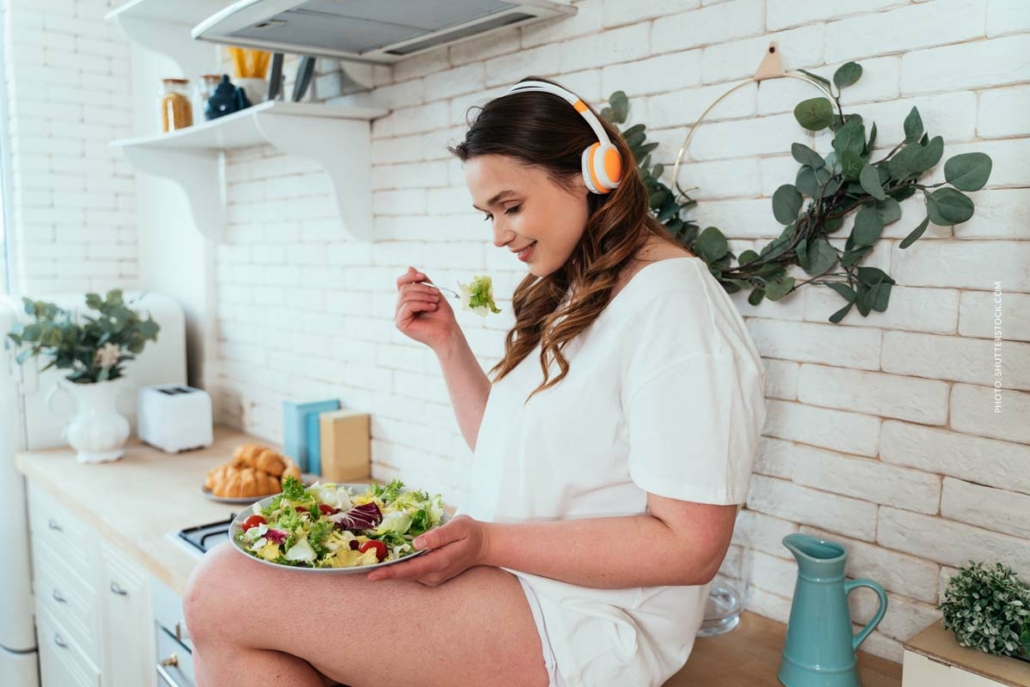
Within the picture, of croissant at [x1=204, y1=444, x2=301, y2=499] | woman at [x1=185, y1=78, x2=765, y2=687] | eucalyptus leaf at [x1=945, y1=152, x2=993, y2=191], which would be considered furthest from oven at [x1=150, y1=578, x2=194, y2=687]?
eucalyptus leaf at [x1=945, y1=152, x2=993, y2=191]

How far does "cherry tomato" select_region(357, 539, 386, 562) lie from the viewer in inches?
51.2

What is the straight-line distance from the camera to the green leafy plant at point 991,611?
1.15 meters

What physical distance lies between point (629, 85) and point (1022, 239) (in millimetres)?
815

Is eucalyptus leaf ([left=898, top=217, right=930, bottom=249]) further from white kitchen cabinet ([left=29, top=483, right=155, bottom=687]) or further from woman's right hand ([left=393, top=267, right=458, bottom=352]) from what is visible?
white kitchen cabinet ([left=29, top=483, right=155, bottom=687])

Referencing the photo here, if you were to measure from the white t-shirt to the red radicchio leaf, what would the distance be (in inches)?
7.8

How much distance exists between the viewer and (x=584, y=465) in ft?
4.46

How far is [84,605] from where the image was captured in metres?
2.48

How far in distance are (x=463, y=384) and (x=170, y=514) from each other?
1.01 meters

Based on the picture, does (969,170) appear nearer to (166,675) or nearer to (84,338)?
(166,675)

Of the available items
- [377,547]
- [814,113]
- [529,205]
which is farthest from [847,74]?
[377,547]

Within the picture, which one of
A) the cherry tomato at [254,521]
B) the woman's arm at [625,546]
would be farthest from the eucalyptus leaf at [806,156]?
the cherry tomato at [254,521]

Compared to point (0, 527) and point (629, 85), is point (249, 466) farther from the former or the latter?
point (629, 85)

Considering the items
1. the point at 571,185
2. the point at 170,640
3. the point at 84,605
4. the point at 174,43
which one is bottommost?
the point at 84,605

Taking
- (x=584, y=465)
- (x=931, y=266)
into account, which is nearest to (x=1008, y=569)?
(x=931, y=266)
